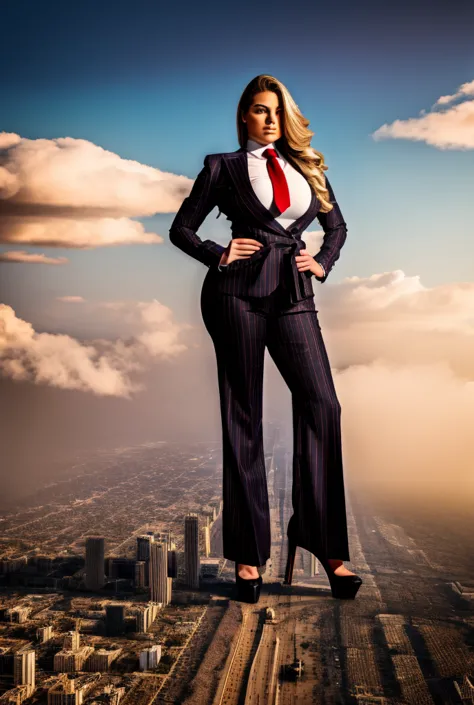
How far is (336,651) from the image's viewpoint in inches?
119

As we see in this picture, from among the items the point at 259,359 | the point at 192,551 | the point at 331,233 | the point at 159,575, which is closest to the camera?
the point at 259,359

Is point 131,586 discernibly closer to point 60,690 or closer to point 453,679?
point 60,690

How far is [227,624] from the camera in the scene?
10.7 ft

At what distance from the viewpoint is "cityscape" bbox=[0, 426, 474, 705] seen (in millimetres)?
2906

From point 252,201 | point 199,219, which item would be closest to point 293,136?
point 252,201

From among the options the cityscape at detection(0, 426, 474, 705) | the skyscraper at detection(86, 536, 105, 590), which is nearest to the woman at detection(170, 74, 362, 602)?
the cityscape at detection(0, 426, 474, 705)

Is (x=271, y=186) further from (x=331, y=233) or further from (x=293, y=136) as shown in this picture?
(x=331, y=233)

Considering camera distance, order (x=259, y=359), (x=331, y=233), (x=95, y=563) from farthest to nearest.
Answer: (x=95, y=563), (x=331, y=233), (x=259, y=359)

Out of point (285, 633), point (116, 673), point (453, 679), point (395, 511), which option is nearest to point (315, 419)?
point (285, 633)

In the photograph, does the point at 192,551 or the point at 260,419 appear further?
the point at 192,551

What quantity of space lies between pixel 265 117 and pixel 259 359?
943mm

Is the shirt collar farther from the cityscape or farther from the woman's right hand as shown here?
the cityscape

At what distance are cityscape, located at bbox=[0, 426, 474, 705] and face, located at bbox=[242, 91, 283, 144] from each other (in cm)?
133

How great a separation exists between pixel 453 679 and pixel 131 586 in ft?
5.33
